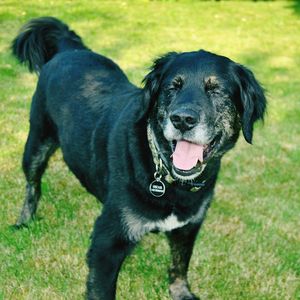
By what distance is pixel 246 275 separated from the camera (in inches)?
169

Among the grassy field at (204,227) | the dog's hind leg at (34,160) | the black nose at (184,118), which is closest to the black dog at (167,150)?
the black nose at (184,118)

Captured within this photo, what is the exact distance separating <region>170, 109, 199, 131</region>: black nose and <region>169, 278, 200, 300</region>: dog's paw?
4.82ft

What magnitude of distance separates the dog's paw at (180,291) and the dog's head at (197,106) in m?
1.14

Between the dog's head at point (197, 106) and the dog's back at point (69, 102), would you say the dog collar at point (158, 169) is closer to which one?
the dog's head at point (197, 106)

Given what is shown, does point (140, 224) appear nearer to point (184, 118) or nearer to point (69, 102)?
point (184, 118)

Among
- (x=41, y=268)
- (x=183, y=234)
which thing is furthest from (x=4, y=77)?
(x=183, y=234)

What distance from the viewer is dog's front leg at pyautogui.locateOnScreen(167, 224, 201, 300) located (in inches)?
154

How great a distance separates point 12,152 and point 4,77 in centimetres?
327

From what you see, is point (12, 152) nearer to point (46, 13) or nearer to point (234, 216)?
point (234, 216)

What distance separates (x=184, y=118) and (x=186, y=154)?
0.29 m

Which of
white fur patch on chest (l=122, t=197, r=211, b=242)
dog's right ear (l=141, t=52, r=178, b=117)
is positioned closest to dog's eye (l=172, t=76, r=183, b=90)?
dog's right ear (l=141, t=52, r=178, b=117)

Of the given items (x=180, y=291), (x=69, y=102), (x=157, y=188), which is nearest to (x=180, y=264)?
Result: (x=180, y=291)

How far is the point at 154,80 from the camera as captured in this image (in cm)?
361

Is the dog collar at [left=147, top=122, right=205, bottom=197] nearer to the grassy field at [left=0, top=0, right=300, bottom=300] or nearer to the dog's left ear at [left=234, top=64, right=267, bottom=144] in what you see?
the dog's left ear at [left=234, top=64, right=267, bottom=144]
